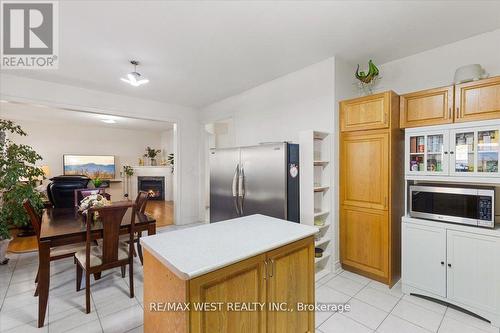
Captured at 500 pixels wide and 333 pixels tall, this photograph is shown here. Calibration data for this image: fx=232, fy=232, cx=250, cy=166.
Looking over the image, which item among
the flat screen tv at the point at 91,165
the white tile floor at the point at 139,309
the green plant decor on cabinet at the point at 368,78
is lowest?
the white tile floor at the point at 139,309

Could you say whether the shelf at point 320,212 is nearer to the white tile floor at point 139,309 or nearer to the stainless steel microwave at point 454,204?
the white tile floor at point 139,309

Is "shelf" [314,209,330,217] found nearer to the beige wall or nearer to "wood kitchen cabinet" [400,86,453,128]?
"wood kitchen cabinet" [400,86,453,128]

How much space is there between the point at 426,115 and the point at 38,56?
14.7 feet

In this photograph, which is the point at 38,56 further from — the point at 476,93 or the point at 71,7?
the point at 476,93

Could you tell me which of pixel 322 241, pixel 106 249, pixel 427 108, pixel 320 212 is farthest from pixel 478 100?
pixel 106 249

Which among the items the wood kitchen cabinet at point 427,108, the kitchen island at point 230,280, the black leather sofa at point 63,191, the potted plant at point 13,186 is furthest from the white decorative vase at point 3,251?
the wood kitchen cabinet at point 427,108

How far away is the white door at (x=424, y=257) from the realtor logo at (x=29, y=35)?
Result: 152 inches

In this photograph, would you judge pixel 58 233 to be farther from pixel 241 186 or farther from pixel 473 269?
pixel 473 269

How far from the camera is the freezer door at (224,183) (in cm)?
341

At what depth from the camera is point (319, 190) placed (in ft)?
9.80

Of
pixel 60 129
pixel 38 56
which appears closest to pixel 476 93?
pixel 38 56

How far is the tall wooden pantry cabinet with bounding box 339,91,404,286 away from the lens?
251cm

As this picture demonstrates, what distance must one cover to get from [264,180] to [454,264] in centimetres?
203

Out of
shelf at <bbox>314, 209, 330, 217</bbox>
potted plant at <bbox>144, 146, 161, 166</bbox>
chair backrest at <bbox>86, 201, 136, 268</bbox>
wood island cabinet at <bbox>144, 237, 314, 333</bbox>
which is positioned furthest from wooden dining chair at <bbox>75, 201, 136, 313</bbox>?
potted plant at <bbox>144, 146, 161, 166</bbox>
